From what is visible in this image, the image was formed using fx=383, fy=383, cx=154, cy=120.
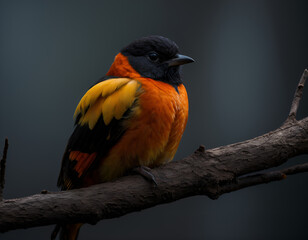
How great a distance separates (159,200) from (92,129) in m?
0.42

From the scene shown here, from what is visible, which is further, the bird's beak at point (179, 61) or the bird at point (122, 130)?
the bird's beak at point (179, 61)

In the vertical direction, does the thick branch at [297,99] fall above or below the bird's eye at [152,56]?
below

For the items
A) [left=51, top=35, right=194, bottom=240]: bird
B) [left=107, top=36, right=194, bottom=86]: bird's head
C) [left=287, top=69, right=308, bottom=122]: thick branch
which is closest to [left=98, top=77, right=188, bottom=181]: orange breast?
[left=51, top=35, right=194, bottom=240]: bird

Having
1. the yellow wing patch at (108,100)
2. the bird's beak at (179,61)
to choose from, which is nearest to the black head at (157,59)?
the bird's beak at (179,61)

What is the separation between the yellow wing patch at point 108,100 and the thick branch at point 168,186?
290 mm

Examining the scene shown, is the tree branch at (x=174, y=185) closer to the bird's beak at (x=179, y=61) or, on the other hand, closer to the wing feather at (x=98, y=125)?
the wing feather at (x=98, y=125)

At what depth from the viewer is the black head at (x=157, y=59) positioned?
5.97 feet

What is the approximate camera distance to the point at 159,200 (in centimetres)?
153

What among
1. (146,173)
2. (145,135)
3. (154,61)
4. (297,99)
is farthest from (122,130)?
(297,99)

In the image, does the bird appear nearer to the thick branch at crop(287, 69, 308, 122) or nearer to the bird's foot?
the bird's foot

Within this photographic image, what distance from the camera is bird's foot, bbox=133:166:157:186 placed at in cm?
153

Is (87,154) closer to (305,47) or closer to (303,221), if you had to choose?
(303,221)

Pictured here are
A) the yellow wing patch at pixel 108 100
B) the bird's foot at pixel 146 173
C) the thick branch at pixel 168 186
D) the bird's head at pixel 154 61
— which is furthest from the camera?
the bird's head at pixel 154 61

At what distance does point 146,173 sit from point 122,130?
0.21m
